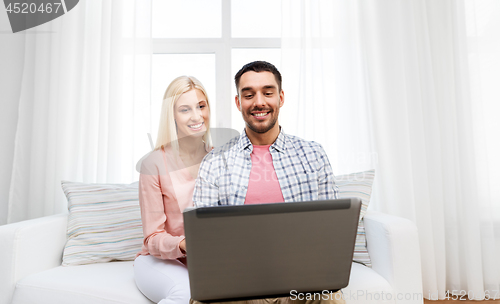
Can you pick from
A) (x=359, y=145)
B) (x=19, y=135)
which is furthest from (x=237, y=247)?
(x=19, y=135)

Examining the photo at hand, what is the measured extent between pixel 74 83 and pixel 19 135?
44cm

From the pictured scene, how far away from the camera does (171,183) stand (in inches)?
46.9

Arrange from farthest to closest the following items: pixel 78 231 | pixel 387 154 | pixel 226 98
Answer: pixel 226 98 < pixel 387 154 < pixel 78 231

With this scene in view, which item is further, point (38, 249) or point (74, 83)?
point (74, 83)

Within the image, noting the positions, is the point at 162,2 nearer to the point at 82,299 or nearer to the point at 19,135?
the point at 19,135

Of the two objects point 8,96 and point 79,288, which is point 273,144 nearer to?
point 79,288

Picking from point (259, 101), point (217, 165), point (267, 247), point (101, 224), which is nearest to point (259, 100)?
point (259, 101)

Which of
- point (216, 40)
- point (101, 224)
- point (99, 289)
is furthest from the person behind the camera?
point (216, 40)

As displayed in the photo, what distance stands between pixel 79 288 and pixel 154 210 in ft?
1.20

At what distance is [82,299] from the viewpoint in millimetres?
1090

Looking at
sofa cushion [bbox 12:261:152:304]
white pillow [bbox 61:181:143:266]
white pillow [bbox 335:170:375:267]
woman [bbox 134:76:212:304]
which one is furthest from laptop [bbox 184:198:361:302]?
white pillow [bbox 61:181:143:266]

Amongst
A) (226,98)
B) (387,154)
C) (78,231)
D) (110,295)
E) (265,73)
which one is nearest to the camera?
(110,295)

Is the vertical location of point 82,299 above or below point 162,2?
below

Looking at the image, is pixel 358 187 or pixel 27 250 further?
pixel 358 187
